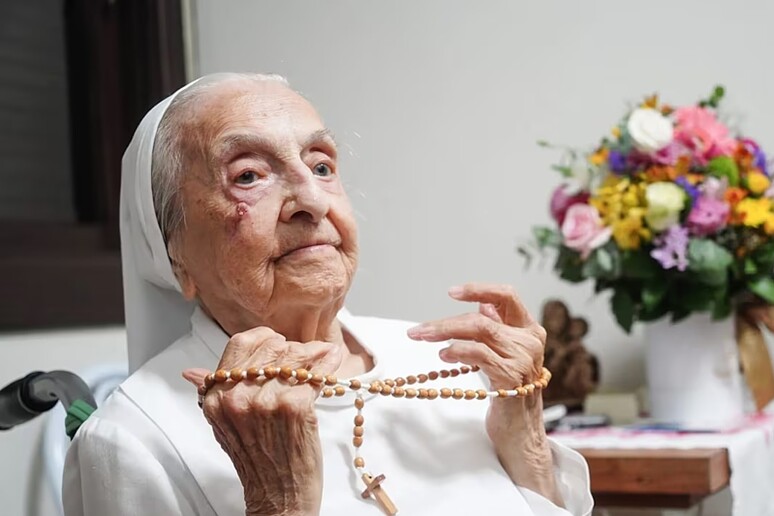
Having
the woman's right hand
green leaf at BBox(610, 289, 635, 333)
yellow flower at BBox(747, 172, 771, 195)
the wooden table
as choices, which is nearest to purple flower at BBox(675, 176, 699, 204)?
yellow flower at BBox(747, 172, 771, 195)

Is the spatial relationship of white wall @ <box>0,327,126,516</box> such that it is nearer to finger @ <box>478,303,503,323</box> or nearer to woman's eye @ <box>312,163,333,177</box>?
woman's eye @ <box>312,163,333,177</box>

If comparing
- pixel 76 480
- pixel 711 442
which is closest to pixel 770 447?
pixel 711 442

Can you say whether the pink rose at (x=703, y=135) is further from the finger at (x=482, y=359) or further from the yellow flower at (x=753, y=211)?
the finger at (x=482, y=359)

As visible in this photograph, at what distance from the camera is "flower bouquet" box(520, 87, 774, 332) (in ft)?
6.29

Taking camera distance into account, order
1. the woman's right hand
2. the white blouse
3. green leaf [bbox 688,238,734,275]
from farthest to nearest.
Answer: green leaf [bbox 688,238,734,275]
the white blouse
the woman's right hand

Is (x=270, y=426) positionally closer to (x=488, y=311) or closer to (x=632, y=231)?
(x=488, y=311)

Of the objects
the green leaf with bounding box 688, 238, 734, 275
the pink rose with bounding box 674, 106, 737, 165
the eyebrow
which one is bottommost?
the green leaf with bounding box 688, 238, 734, 275

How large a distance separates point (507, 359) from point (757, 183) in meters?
1.00

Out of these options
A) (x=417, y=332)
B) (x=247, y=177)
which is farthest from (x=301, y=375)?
(x=247, y=177)

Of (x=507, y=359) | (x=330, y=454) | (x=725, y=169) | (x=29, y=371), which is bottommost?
(x=29, y=371)

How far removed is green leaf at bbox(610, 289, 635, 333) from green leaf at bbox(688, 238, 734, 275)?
162 mm

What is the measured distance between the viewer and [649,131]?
77.7 inches

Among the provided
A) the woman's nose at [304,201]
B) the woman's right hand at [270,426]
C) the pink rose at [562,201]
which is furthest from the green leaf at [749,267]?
the woman's right hand at [270,426]

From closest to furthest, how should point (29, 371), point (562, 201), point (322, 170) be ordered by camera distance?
point (322, 170) < point (29, 371) < point (562, 201)
